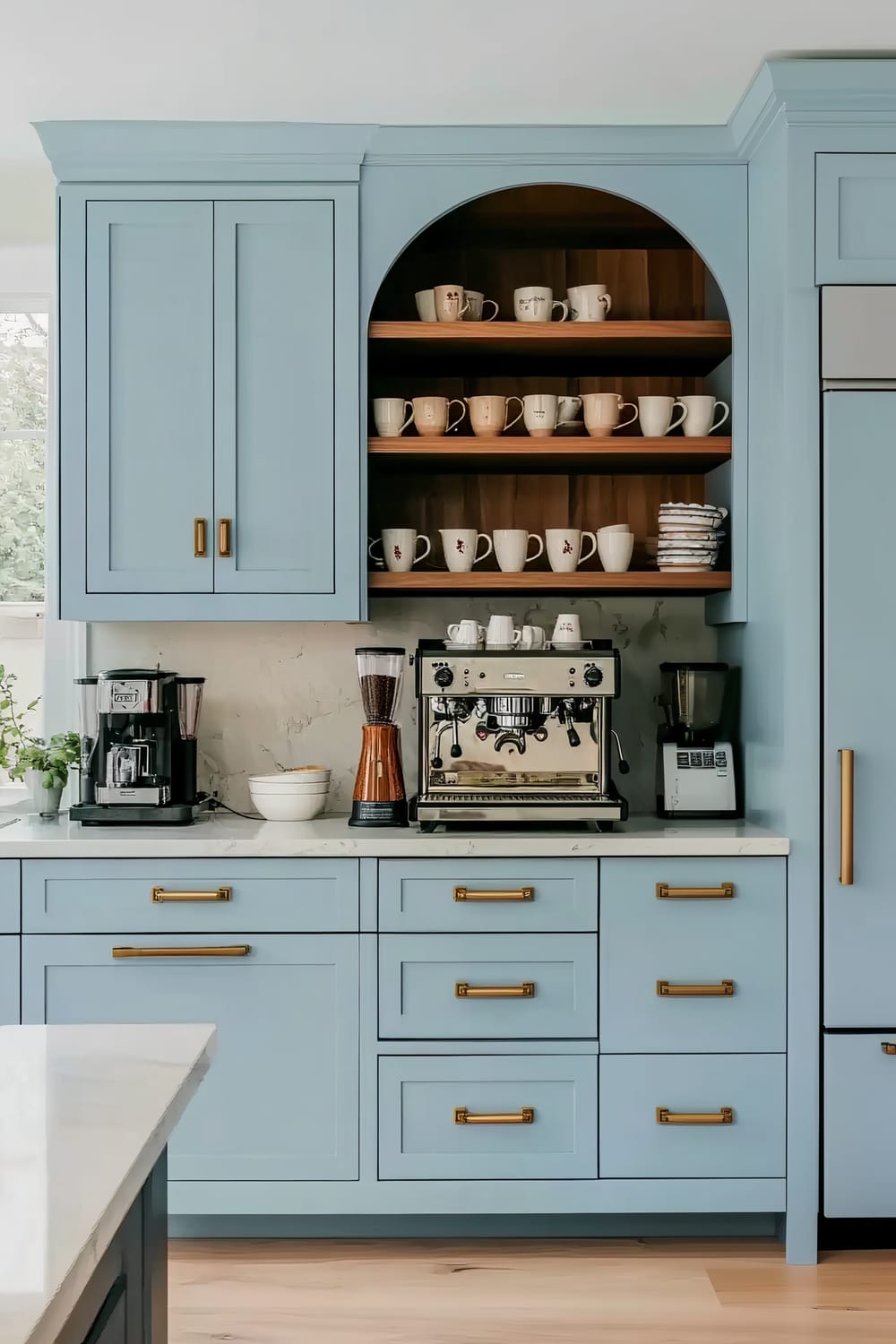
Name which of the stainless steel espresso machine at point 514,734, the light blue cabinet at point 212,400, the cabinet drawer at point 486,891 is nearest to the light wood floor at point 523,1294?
the cabinet drawer at point 486,891

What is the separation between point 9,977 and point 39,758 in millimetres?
629

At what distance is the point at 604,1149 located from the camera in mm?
2514

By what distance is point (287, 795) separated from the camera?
112 inches

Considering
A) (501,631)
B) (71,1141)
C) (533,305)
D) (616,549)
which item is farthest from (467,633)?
(71,1141)

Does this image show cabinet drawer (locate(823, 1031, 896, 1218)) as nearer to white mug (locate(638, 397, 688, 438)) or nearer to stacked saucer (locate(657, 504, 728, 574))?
stacked saucer (locate(657, 504, 728, 574))

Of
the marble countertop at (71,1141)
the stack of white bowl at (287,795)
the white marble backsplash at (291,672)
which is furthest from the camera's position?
the white marble backsplash at (291,672)

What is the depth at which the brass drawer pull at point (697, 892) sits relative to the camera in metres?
2.50

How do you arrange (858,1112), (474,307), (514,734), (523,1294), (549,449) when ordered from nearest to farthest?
1. (523,1294)
2. (858,1112)
3. (514,734)
4. (549,449)
5. (474,307)

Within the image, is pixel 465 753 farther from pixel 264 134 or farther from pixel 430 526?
pixel 264 134

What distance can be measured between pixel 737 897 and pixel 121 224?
208 cm

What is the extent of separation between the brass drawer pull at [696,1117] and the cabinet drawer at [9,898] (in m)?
1.44

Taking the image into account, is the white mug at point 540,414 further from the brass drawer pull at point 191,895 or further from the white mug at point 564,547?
the brass drawer pull at point 191,895

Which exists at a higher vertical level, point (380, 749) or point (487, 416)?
point (487, 416)

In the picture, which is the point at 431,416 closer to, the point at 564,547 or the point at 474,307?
the point at 474,307
